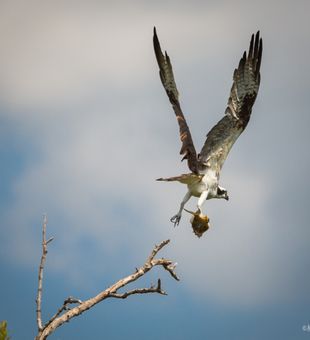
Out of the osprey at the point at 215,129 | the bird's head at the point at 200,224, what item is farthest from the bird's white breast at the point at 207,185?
the bird's head at the point at 200,224

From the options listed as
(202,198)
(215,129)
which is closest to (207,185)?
(202,198)

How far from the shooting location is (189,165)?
14.2 metres

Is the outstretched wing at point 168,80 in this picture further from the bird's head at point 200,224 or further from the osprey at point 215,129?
the bird's head at point 200,224

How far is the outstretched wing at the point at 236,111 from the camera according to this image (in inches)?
601

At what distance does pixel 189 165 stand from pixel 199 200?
69cm

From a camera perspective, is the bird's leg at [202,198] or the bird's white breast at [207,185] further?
the bird's white breast at [207,185]

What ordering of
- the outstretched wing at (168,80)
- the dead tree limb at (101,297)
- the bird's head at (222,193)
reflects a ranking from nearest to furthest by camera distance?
the dead tree limb at (101,297) < the bird's head at (222,193) < the outstretched wing at (168,80)

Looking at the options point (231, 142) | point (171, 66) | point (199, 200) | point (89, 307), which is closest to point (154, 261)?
point (89, 307)

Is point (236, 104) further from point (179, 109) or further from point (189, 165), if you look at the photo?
point (189, 165)

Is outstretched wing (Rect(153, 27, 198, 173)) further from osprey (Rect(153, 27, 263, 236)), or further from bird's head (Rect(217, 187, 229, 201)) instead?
bird's head (Rect(217, 187, 229, 201))

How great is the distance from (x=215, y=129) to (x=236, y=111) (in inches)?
25.7

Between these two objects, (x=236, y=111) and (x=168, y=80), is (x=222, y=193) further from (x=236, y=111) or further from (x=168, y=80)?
(x=168, y=80)

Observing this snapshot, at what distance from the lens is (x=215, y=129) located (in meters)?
15.6

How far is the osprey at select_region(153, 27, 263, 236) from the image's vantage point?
46.4 feet
